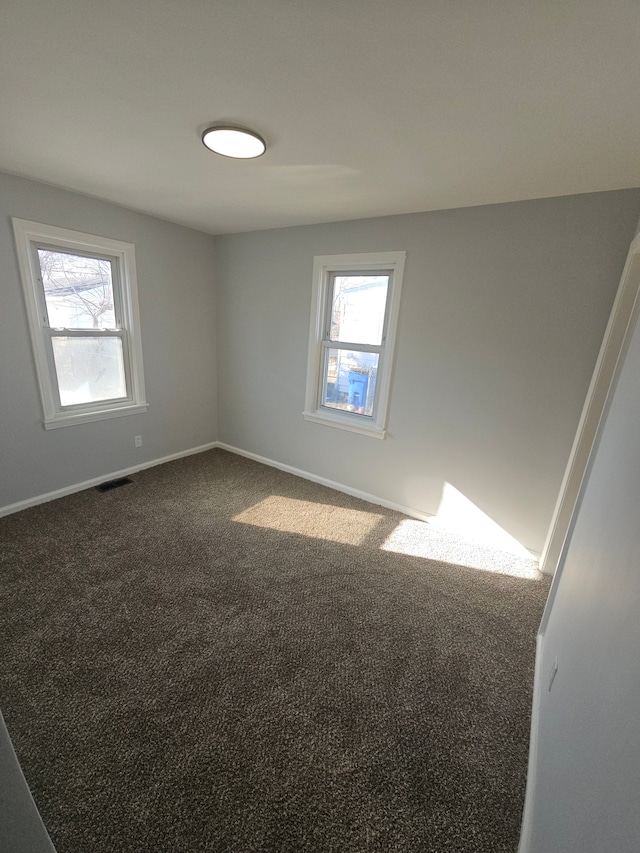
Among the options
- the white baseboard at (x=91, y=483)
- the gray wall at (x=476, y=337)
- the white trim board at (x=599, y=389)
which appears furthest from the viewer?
the white baseboard at (x=91, y=483)

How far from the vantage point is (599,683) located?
0.77 meters

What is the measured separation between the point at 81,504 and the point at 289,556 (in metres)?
1.83

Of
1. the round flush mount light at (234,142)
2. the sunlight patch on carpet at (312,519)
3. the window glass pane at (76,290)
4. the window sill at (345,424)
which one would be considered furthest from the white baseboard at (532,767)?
the window glass pane at (76,290)

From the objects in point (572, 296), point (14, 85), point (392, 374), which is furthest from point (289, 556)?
point (14, 85)

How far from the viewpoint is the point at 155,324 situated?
3.29 metres

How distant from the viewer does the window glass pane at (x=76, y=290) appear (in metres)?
2.60

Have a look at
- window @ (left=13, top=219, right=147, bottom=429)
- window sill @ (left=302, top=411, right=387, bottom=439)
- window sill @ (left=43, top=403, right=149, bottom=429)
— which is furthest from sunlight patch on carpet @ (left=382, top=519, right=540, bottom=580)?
window @ (left=13, top=219, right=147, bottom=429)

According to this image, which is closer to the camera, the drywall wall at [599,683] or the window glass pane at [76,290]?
the drywall wall at [599,683]

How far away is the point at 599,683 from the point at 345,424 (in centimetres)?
253

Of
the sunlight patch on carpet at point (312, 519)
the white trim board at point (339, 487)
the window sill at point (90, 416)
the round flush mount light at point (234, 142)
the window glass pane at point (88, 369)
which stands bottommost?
the sunlight patch on carpet at point (312, 519)

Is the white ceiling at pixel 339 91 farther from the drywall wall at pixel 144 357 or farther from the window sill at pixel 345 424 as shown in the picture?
the window sill at pixel 345 424

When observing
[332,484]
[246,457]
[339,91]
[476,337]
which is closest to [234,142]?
[339,91]

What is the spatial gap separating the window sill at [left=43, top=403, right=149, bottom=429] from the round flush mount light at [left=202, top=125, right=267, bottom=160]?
2346mm

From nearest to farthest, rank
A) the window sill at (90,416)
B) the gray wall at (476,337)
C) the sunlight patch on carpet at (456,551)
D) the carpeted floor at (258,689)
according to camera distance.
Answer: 1. the carpeted floor at (258,689)
2. the gray wall at (476,337)
3. the sunlight patch on carpet at (456,551)
4. the window sill at (90,416)
